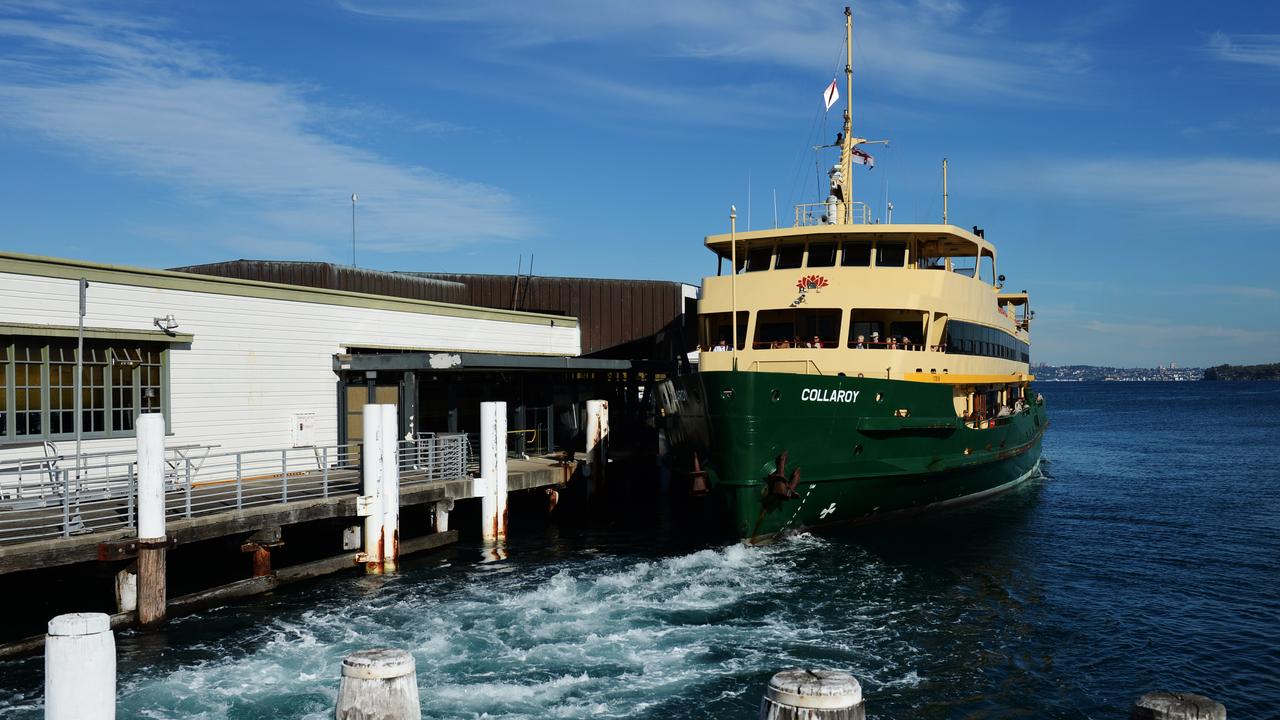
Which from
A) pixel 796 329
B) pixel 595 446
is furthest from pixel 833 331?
pixel 595 446

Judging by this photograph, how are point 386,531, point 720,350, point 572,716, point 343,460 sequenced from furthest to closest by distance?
point 720,350
point 343,460
point 386,531
point 572,716

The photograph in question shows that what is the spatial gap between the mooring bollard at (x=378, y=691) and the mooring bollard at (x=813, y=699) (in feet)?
7.50

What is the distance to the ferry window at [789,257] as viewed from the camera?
74.6ft

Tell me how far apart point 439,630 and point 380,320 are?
10905mm

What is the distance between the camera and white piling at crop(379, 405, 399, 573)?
17094 millimetres

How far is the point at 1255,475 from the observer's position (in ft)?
119

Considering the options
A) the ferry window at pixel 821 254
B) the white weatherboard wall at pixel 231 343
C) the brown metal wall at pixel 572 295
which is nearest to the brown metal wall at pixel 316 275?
the brown metal wall at pixel 572 295

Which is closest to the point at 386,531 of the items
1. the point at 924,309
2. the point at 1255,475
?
the point at 924,309

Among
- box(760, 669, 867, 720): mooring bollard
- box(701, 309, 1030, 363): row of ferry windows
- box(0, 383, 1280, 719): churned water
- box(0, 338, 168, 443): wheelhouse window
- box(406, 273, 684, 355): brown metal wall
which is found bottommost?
box(0, 383, 1280, 719): churned water

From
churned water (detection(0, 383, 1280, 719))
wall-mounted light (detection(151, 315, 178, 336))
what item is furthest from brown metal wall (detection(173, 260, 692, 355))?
wall-mounted light (detection(151, 315, 178, 336))

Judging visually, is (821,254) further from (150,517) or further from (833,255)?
(150,517)

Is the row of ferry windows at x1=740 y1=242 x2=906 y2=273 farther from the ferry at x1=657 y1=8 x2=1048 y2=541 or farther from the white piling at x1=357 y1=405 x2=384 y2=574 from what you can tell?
the white piling at x1=357 y1=405 x2=384 y2=574

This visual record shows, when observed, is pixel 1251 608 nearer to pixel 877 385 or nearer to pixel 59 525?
pixel 877 385

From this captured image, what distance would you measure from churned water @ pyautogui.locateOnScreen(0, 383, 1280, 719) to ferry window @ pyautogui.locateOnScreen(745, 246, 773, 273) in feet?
22.8
